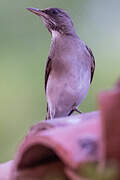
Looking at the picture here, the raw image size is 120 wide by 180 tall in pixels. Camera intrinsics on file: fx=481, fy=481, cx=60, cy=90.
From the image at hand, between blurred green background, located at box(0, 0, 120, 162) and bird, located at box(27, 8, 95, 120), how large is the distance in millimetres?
1649

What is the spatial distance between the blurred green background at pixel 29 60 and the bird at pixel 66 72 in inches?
64.9

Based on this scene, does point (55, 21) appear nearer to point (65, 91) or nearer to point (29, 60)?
point (65, 91)

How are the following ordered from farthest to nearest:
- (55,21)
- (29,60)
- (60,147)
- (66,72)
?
1. (29,60)
2. (55,21)
3. (66,72)
4. (60,147)

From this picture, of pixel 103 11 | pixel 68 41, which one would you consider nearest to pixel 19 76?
pixel 103 11

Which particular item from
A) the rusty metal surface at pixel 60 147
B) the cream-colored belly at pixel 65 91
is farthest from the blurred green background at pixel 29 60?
the rusty metal surface at pixel 60 147

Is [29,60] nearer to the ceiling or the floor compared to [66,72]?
nearer to the floor

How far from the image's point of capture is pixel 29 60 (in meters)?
5.75

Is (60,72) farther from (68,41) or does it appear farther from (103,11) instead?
(103,11)

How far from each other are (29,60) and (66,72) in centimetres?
236

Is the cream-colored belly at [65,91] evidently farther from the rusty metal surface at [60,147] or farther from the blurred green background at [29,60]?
the rusty metal surface at [60,147]

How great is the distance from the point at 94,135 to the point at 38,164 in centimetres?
23

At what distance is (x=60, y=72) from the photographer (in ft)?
11.3

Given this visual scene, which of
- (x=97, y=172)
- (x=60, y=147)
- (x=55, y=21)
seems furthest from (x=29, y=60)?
(x=97, y=172)

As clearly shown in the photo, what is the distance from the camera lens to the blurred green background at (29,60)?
5512mm
